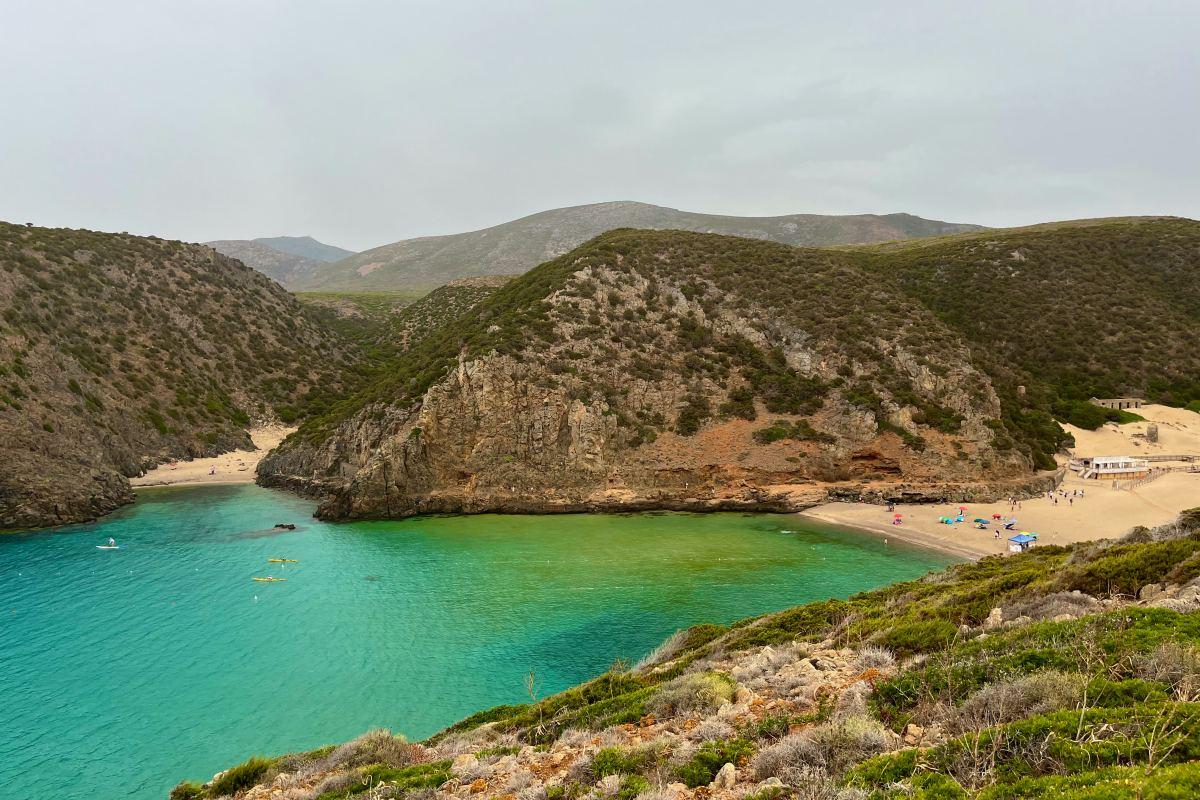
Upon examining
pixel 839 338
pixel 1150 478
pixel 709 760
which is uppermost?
pixel 839 338

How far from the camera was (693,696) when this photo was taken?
1220cm

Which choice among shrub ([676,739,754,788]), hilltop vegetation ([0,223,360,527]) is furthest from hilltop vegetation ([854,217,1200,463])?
hilltop vegetation ([0,223,360,527])

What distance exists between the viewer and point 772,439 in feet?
178

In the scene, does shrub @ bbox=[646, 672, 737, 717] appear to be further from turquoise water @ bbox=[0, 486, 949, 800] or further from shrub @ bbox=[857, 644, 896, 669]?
turquoise water @ bbox=[0, 486, 949, 800]

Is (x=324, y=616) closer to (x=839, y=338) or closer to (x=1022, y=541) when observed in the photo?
(x=1022, y=541)

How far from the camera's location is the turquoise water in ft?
66.7

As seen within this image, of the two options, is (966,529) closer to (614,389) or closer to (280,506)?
(614,389)

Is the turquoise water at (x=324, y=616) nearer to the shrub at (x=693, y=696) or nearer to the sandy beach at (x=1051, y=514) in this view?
the sandy beach at (x=1051, y=514)

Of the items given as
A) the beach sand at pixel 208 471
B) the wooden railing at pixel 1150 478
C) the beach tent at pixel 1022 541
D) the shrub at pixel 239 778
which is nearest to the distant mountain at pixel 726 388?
the wooden railing at pixel 1150 478

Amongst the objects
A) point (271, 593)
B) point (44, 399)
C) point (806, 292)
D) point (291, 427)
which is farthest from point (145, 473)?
point (806, 292)

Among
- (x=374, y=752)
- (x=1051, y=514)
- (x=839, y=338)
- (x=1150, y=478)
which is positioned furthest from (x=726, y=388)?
(x=374, y=752)

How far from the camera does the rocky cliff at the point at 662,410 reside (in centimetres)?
5209

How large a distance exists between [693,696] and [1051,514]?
148ft

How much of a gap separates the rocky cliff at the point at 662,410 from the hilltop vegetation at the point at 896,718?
35.5 meters
